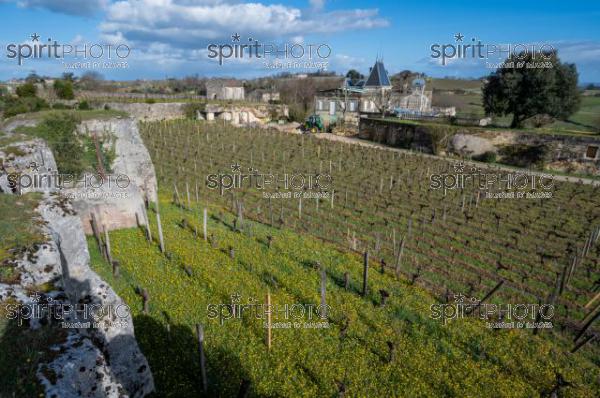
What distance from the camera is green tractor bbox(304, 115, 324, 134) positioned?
44544 millimetres

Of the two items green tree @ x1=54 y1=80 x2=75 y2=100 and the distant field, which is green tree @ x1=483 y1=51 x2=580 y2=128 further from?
the distant field

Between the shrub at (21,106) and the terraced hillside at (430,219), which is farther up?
the shrub at (21,106)

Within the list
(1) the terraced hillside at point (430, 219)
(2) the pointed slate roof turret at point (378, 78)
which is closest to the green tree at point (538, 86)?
(1) the terraced hillside at point (430, 219)

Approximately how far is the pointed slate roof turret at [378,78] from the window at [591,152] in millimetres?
29596

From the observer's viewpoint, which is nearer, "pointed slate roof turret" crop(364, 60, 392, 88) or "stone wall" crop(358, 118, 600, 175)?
"stone wall" crop(358, 118, 600, 175)

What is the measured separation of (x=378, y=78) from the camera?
52.5m

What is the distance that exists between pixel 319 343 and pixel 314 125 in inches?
1520

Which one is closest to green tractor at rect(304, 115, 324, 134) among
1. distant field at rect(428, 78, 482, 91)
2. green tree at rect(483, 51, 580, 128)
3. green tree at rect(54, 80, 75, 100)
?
green tree at rect(483, 51, 580, 128)

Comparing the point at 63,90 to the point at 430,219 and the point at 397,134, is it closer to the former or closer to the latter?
the point at 397,134

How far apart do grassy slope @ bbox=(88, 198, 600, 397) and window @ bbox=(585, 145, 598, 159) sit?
24226 millimetres

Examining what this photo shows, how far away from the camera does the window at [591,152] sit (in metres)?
26.5

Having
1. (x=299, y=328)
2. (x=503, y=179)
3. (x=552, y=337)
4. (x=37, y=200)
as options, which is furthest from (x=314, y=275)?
(x=503, y=179)

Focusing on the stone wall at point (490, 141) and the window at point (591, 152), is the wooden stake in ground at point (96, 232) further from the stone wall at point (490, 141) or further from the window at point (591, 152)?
the window at point (591, 152)

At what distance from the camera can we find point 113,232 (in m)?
13.5
